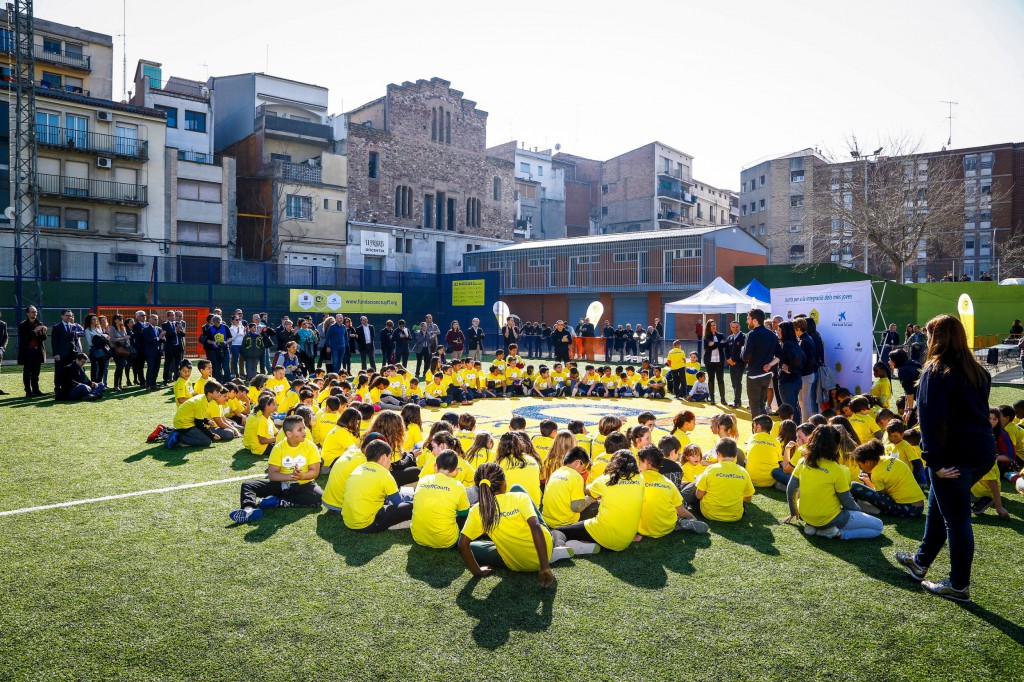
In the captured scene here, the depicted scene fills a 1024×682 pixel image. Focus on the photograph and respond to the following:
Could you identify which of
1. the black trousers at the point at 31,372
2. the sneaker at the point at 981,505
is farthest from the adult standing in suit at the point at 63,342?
the sneaker at the point at 981,505

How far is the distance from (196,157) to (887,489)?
46.3 m

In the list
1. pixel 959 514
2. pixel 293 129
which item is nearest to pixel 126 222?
pixel 293 129

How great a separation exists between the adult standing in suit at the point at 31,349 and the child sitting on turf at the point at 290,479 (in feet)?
35.1

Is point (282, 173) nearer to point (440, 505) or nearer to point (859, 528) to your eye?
point (440, 505)

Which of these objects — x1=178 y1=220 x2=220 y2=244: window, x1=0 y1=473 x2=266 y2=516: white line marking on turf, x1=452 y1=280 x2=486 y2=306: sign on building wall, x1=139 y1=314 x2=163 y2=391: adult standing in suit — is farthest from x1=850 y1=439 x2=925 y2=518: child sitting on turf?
x1=178 y1=220 x2=220 y2=244: window

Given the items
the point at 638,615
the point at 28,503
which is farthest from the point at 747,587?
the point at 28,503

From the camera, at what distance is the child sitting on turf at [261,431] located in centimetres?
966

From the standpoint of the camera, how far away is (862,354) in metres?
12.3

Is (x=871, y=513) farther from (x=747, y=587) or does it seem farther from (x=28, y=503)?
(x=28, y=503)

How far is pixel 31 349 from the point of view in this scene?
570 inches

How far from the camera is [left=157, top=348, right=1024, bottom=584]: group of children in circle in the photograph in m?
5.58

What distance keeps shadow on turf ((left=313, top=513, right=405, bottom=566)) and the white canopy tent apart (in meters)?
17.3

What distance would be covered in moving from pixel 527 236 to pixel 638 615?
58.3 metres

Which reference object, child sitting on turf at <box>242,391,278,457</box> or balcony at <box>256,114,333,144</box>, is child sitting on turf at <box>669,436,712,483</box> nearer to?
child sitting on turf at <box>242,391,278,457</box>
